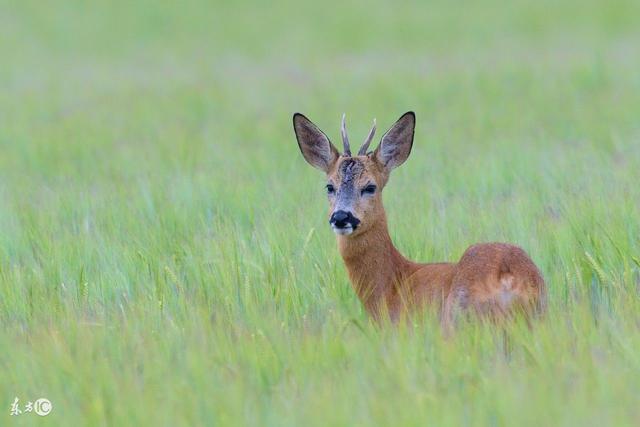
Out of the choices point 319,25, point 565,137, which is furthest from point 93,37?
point 565,137

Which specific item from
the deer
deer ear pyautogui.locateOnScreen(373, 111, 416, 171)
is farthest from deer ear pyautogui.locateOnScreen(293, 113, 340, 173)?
deer ear pyautogui.locateOnScreen(373, 111, 416, 171)

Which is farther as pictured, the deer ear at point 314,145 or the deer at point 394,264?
the deer ear at point 314,145

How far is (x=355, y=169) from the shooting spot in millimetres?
6434

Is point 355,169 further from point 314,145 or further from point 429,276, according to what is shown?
point 429,276

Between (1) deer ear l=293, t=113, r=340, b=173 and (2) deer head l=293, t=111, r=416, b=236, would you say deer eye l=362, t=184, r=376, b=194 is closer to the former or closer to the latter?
(2) deer head l=293, t=111, r=416, b=236

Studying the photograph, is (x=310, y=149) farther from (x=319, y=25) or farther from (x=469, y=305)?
(x=319, y=25)

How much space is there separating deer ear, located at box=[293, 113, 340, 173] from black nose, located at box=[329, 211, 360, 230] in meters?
0.63

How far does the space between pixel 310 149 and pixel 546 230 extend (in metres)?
1.37

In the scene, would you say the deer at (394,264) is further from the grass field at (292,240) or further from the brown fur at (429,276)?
the grass field at (292,240)

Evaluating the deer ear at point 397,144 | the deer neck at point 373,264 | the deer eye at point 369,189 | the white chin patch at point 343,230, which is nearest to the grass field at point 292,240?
the deer neck at point 373,264

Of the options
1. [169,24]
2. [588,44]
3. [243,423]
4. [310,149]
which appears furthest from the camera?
[169,24]

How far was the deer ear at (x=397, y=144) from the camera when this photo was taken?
21.9 ft

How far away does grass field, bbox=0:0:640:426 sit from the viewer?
446 centimetres

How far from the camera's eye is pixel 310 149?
678 cm
